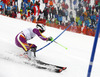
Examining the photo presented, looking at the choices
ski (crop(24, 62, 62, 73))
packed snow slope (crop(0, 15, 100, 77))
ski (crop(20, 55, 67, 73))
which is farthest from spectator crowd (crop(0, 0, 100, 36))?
ski (crop(24, 62, 62, 73))

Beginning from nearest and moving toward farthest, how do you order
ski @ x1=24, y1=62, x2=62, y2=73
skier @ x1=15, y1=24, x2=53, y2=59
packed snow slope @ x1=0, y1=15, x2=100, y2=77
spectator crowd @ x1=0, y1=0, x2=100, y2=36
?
1. packed snow slope @ x1=0, y1=15, x2=100, y2=77
2. ski @ x1=24, y1=62, x2=62, y2=73
3. skier @ x1=15, y1=24, x2=53, y2=59
4. spectator crowd @ x1=0, y1=0, x2=100, y2=36

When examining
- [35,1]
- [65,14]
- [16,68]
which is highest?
[35,1]

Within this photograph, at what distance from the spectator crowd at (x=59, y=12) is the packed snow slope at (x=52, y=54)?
0.49 meters

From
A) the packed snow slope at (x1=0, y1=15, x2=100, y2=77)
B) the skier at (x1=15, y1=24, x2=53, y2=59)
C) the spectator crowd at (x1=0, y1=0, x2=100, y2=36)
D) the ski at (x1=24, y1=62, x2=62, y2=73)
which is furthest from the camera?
the spectator crowd at (x1=0, y1=0, x2=100, y2=36)

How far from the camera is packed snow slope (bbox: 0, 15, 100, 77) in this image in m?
Answer: 5.07

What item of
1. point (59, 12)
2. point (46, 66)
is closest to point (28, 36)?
point (46, 66)

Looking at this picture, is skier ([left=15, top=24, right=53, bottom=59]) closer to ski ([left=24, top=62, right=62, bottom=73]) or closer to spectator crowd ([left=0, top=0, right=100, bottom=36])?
ski ([left=24, top=62, right=62, bottom=73])

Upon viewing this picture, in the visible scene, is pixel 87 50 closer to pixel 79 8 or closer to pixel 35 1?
pixel 79 8

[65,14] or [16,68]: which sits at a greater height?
[65,14]

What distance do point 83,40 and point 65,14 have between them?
2.02m

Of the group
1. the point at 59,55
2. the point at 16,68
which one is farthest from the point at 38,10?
the point at 16,68

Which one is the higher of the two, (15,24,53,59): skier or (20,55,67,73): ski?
(15,24,53,59): skier

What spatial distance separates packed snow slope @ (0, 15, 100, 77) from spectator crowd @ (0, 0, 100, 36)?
49cm

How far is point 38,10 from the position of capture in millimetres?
11445
